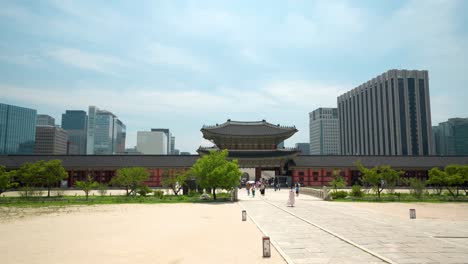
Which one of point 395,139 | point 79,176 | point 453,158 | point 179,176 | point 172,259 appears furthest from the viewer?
point 395,139

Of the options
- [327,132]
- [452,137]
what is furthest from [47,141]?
[452,137]

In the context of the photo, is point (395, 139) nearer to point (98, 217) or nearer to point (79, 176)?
point (79, 176)

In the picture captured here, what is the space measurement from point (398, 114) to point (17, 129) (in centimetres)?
18462

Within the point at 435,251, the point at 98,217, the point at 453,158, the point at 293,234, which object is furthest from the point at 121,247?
the point at 453,158

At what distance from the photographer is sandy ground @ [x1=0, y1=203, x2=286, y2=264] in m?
10.8

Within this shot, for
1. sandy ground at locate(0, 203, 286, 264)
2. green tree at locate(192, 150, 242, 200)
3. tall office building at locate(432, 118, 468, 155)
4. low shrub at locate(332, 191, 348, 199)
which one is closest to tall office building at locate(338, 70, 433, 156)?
tall office building at locate(432, 118, 468, 155)

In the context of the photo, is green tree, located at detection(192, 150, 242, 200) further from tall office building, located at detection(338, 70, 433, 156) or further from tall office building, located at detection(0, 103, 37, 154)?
tall office building, located at detection(0, 103, 37, 154)

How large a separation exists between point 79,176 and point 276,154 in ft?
112

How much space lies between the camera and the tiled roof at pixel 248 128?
2229 inches

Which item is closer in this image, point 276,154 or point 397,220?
point 397,220

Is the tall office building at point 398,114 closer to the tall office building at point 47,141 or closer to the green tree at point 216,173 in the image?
the green tree at point 216,173

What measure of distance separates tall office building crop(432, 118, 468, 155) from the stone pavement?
16185 cm

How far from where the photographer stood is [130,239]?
13.8 metres

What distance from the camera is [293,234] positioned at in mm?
14219
